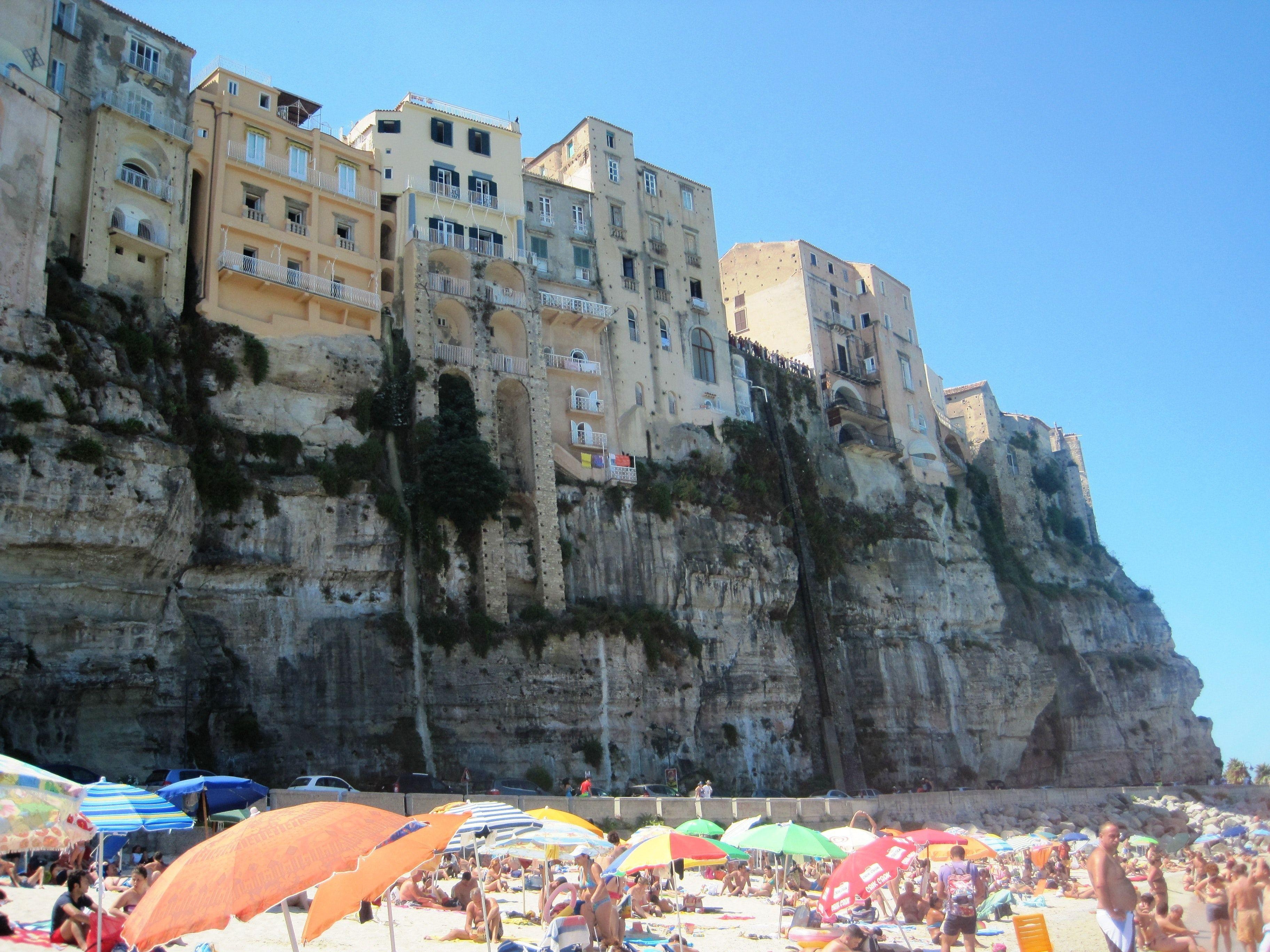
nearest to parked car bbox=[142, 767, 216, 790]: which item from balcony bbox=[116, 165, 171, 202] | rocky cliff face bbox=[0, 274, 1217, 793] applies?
rocky cliff face bbox=[0, 274, 1217, 793]

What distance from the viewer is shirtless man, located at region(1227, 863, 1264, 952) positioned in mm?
11773

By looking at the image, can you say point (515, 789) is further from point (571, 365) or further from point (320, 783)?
point (571, 365)

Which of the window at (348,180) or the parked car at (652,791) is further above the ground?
the window at (348,180)

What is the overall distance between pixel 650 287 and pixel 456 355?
1227 cm

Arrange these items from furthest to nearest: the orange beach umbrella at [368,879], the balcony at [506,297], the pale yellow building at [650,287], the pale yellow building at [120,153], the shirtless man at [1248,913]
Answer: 1. the pale yellow building at [650,287]
2. the balcony at [506,297]
3. the pale yellow building at [120,153]
4. the shirtless man at [1248,913]
5. the orange beach umbrella at [368,879]

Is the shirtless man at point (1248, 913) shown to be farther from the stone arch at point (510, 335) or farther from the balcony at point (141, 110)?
the balcony at point (141, 110)

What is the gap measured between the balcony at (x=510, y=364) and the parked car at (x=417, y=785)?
52.5ft

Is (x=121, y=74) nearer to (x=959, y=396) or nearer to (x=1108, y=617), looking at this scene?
(x=959, y=396)

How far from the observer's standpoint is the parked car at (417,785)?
28.1 metres

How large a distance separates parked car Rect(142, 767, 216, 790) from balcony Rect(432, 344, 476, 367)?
16782 mm

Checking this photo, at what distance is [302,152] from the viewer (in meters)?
38.4

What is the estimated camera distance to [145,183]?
3391 centimetres

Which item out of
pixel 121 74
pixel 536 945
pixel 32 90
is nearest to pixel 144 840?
pixel 536 945

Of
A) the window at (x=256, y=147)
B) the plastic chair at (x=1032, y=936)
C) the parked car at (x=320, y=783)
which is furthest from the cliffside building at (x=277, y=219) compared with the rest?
the plastic chair at (x=1032, y=936)
